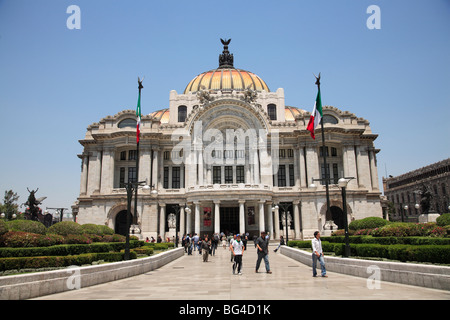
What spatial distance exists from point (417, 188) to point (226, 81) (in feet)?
171

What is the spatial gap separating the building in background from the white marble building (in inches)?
549

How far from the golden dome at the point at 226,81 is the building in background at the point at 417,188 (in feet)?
116

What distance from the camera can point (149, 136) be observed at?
55.0 metres

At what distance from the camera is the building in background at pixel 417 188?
73.1 metres

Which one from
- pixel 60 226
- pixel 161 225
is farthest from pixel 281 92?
pixel 60 226

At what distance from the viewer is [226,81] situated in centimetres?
6812

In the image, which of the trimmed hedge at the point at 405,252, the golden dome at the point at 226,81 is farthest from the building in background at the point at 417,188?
the trimmed hedge at the point at 405,252

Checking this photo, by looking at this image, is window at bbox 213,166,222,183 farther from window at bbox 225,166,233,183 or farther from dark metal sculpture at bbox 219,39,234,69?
dark metal sculpture at bbox 219,39,234,69

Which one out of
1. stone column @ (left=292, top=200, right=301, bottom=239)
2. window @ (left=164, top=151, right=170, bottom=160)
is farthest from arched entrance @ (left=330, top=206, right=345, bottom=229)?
window @ (left=164, top=151, right=170, bottom=160)

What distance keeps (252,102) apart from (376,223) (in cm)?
2905

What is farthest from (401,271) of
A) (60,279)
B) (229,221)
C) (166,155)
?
(166,155)

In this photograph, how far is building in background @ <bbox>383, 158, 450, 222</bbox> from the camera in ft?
240

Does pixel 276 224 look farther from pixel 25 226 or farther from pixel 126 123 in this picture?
pixel 25 226
